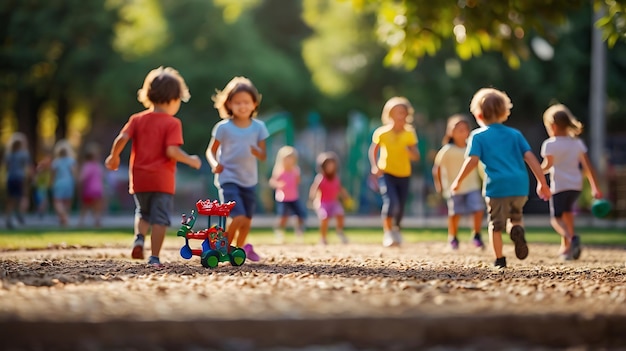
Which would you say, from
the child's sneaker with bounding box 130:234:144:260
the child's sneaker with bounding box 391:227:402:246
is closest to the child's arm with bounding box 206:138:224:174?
the child's sneaker with bounding box 130:234:144:260

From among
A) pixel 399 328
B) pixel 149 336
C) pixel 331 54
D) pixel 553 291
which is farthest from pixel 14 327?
pixel 331 54

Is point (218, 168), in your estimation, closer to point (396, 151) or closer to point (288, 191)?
point (396, 151)

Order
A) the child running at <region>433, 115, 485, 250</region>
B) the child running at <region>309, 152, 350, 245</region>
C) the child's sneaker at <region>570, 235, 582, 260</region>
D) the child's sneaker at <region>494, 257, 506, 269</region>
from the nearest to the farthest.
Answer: the child's sneaker at <region>494, 257, 506, 269</region> < the child's sneaker at <region>570, 235, 582, 260</region> < the child running at <region>433, 115, 485, 250</region> < the child running at <region>309, 152, 350, 245</region>

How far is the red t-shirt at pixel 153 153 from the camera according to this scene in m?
8.37

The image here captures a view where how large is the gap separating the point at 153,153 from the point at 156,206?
0.47 m

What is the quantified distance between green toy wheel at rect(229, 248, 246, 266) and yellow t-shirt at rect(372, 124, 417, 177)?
13.5ft

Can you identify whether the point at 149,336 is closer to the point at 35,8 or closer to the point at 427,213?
the point at 427,213

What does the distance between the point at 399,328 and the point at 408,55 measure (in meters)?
8.25

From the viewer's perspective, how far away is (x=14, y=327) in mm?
4371

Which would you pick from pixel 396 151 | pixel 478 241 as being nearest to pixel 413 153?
pixel 396 151

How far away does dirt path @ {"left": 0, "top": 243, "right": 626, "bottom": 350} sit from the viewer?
4387mm

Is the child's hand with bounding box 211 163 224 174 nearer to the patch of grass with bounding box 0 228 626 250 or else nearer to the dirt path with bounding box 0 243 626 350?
the dirt path with bounding box 0 243 626 350

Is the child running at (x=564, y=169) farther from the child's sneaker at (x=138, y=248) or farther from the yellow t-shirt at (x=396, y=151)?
the child's sneaker at (x=138, y=248)

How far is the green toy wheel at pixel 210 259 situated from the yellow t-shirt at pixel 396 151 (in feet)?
14.4
